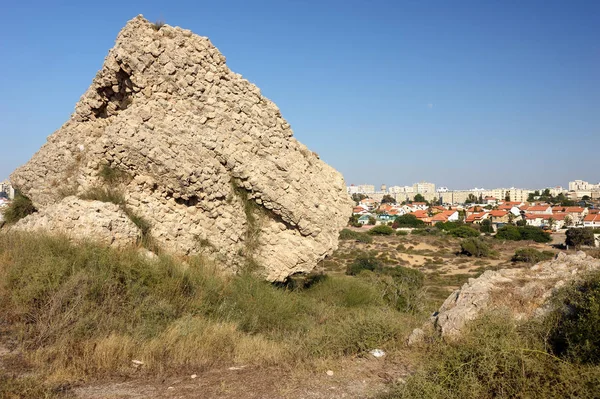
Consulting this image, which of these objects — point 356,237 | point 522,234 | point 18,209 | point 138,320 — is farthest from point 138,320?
point 522,234

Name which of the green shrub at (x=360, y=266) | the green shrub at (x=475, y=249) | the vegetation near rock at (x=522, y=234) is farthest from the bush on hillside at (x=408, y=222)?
the green shrub at (x=360, y=266)

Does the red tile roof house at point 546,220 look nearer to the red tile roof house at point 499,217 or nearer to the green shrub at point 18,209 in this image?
the red tile roof house at point 499,217

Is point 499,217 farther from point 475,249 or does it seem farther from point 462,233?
point 475,249

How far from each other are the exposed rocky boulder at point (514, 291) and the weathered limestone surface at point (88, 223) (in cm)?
437

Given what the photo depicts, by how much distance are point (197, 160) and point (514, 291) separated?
4842 millimetres

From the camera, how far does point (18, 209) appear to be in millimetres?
9352

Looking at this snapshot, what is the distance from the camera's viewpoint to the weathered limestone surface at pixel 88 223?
6.55 metres

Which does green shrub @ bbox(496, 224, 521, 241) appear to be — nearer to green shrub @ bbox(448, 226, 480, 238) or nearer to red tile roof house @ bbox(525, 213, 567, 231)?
green shrub @ bbox(448, 226, 480, 238)

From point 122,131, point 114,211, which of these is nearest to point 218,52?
point 122,131

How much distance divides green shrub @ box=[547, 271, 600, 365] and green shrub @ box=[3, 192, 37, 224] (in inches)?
355

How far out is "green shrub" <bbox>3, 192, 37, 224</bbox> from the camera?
30.5ft

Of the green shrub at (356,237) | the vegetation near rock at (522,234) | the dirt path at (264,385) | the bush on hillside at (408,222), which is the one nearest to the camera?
the dirt path at (264,385)

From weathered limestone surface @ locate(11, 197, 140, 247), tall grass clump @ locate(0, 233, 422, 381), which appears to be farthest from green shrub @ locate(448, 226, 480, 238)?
weathered limestone surface @ locate(11, 197, 140, 247)

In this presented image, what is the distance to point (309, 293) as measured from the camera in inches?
359
